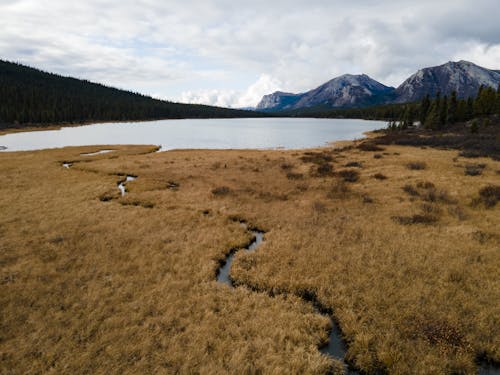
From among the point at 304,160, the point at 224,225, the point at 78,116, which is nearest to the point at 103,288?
the point at 224,225

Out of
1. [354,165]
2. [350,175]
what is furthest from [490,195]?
[354,165]

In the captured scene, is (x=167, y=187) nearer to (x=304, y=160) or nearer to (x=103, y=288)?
(x=103, y=288)

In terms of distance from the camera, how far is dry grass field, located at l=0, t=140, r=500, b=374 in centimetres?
803

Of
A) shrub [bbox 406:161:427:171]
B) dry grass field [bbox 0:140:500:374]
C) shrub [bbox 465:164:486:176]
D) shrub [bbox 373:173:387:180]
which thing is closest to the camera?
dry grass field [bbox 0:140:500:374]

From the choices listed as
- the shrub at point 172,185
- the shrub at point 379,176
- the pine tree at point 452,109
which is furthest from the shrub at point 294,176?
the pine tree at point 452,109

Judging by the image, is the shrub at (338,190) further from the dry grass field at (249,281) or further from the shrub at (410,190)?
the shrub at (410,190)

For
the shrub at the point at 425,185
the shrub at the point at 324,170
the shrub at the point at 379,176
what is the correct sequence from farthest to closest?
1. the shrub at the point at 324,170
2. the shrub at the point at 379,176
3. the shrub at the point at 425,185

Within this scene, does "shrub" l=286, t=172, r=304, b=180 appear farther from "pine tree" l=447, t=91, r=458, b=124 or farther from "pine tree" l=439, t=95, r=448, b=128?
"pine tree" l=447, t=91, r=458, b=124

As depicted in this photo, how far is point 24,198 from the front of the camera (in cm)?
2303

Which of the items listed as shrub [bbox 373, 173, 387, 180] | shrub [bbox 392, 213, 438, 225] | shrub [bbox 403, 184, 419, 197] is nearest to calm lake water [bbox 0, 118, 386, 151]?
shrub [bbox 373, 173, 387, 180]

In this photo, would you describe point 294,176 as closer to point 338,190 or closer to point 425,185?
point 338,190

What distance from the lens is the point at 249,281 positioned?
39.3 feet

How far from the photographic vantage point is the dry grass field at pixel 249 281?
8.03 metres

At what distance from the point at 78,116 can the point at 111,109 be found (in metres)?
36.6
